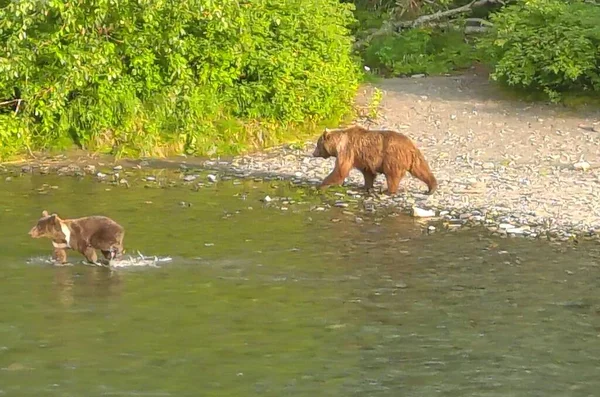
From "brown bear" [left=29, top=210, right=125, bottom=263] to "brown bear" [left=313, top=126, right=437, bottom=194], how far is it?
4.37 m

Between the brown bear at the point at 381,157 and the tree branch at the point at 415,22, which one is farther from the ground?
the tree branch at the point at 415,22

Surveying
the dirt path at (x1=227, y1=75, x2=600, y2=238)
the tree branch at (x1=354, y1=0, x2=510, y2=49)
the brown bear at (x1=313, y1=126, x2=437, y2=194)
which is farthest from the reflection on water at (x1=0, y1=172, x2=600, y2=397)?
the tree branch at (x1=354, y1=0, x2=510, y2=49)

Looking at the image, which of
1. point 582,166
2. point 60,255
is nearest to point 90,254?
point 60,255

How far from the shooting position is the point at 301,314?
9141 millimetres

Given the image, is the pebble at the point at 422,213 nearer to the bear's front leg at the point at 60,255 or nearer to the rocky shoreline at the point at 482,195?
the rocky shoreline at the point at 482,195

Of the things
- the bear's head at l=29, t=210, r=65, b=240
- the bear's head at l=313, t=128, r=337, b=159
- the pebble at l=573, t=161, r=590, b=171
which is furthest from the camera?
the pebble at l=573, t=161, r=590, b=171

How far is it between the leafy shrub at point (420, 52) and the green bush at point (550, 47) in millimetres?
4320

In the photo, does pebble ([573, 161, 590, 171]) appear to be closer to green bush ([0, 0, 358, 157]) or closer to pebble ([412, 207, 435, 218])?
pebble ([412, 207, 435, 218])

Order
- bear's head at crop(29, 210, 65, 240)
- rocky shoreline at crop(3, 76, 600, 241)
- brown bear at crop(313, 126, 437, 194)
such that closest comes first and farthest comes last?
bear's head at crop(29, 210, 65, 240) → rocky shoreline at crop(3, 76, 600, 241) → brown bear at crop(313, 126, 437, 194)

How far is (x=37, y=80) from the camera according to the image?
16.5 meters

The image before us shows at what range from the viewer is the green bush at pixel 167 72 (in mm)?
16000

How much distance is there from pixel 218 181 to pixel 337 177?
1.80 metres

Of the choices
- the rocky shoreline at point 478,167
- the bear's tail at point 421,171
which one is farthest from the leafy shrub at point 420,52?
the bear's tail at point 421,171

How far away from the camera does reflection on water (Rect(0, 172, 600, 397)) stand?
7.76 m
